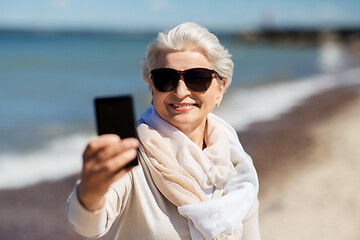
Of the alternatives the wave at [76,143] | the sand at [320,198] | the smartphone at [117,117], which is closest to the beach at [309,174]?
the sand at [320,198]

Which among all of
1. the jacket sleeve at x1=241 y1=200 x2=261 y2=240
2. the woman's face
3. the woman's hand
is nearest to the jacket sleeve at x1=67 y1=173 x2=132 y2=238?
the woman's hand

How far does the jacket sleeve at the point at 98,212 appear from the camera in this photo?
155 cm

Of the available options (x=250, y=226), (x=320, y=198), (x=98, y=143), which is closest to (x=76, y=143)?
(x=320, y=198)

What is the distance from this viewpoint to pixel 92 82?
74.3ft

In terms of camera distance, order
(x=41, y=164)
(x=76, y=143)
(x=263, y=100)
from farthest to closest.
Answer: (x=263, y=100)
(x=76, y=143)
(x=41, y=164)

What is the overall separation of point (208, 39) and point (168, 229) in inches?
35.4

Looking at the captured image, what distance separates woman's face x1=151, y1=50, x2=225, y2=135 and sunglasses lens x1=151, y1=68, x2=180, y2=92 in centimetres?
2

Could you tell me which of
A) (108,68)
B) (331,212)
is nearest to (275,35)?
(108,68)

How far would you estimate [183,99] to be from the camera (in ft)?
6.61

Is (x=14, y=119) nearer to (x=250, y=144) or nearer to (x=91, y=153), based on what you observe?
(x=250, y=144)

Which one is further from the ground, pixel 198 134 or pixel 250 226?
pixel 198 134

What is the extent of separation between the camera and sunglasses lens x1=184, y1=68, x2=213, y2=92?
6.51 feet

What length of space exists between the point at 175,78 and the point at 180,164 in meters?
0.40

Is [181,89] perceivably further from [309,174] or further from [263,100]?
[263,100]
